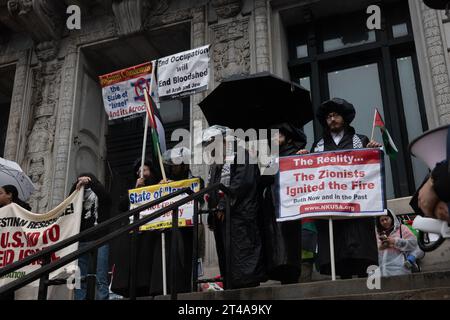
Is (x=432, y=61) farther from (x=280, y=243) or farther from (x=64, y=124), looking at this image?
(x=64, y=124)

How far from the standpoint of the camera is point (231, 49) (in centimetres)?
1025

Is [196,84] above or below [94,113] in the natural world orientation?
below

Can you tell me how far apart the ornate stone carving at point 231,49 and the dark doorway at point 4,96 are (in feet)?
16.0

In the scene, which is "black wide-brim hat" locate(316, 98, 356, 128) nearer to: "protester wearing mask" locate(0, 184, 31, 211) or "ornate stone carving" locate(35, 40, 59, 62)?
"protester wearing mask" locate(0, 184, 31, 211)

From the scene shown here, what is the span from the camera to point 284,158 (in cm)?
599

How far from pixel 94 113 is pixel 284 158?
22.0ft

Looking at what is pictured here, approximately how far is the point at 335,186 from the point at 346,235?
49cm

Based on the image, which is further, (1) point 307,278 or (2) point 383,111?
(2) point 383,111

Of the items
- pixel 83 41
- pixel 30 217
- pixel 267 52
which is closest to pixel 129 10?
pixel 83 41

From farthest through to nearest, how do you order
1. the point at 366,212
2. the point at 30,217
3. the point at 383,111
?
1. the point at 383,111
2. the point at 30,217
3. the point at 366,212

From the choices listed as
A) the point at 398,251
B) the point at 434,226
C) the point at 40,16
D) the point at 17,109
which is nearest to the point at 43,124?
the point at 17,109

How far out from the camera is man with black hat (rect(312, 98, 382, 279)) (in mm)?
5574

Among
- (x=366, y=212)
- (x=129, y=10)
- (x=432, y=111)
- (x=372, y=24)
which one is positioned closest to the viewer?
(x=366, y=212)

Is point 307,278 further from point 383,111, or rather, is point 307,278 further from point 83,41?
point 83,41
